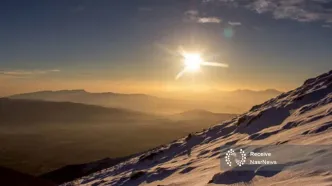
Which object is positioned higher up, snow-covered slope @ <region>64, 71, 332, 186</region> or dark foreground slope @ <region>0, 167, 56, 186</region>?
snow-covered slope @ <region>64, 71, 332, 186</region>

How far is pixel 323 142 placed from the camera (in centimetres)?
1530

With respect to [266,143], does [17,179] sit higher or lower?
lower

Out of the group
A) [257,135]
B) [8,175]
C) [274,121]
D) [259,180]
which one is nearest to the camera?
[259,180]

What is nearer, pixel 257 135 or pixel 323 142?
pixel 323 142

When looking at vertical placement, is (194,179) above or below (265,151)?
below

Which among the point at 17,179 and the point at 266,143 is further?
the point at 17,179

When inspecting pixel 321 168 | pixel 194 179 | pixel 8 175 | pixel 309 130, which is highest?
pixel 309 130

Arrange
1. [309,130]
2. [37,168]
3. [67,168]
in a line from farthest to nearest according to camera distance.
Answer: [37,168] < [67,168] < [309,130]

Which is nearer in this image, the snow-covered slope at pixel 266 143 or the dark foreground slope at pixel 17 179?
the snow-covered slope at pixel 266 143

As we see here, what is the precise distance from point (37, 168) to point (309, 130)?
13705 centimetres

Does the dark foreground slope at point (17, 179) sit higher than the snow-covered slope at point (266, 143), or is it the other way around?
the snow-covered slope at point (266, 143)

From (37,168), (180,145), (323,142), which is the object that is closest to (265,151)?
(323,142)

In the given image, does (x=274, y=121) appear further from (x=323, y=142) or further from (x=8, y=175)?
(x=8, y=175)

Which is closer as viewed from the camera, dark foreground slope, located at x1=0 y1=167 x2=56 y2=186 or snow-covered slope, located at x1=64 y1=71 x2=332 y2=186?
snow-covered slope, located at x1=64 y1=71 x2=332 y2=186
